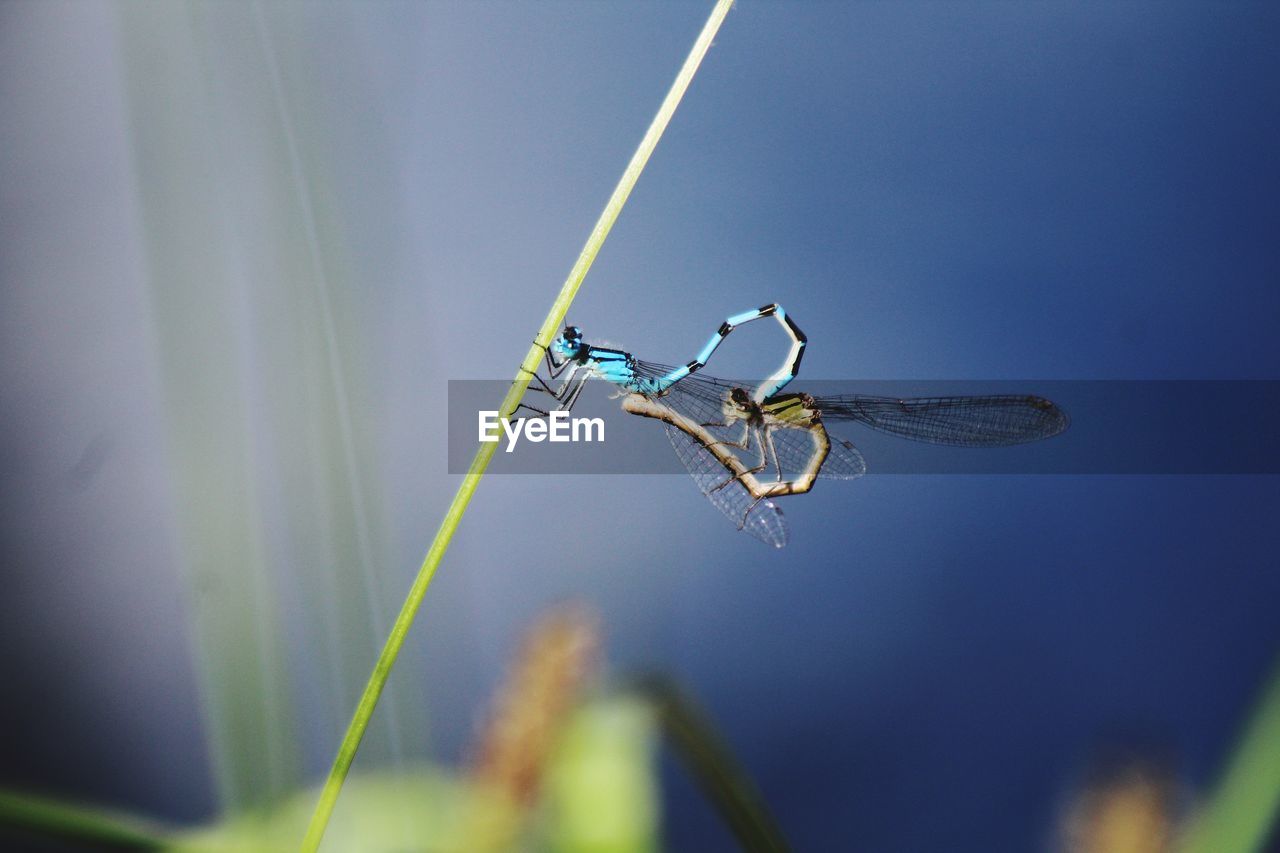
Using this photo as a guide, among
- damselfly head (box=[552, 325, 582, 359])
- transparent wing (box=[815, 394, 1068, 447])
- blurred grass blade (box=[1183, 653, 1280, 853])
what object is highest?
damselfly head (box=[552, 325, 582, 359])

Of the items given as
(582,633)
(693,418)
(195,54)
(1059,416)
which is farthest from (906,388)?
(195,54)

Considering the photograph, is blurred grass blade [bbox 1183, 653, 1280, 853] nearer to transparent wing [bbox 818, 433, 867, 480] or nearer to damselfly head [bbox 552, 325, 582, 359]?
transparent wing [bbox 818, 433, 867, 480]

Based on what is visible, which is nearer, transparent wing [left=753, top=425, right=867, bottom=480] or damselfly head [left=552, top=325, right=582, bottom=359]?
damselfly head [left=552, top=325, right=582, bottom=359]

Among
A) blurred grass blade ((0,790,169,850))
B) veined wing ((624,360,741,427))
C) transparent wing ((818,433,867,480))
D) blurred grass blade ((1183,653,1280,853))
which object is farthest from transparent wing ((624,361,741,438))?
blurred grass blade ((0,790,169,850))

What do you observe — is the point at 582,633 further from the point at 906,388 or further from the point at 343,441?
the point at 906,388

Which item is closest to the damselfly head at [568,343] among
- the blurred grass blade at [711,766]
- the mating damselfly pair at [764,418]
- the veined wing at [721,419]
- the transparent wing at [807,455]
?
the mating damselfly pair at [764,418]

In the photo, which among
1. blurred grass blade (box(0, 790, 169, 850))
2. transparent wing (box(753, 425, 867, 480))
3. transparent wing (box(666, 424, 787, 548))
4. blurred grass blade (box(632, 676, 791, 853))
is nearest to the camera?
blurred grass blade (box(0, 790, 169, 850))

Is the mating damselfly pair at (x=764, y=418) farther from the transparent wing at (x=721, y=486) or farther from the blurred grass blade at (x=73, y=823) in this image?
the blurred grass blade at (x=73, y=823)
